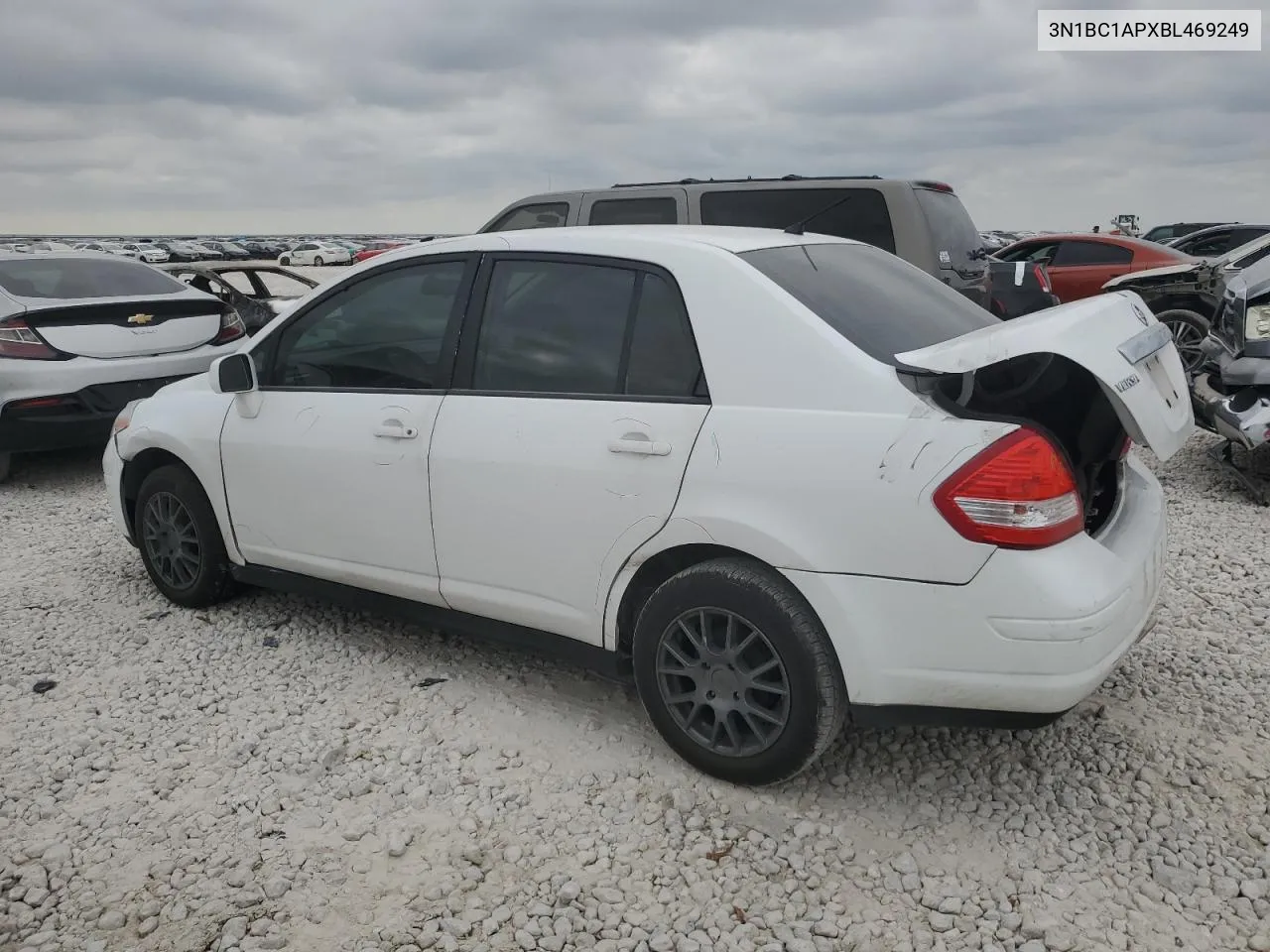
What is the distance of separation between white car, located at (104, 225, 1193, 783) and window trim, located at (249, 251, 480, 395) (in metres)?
0.01

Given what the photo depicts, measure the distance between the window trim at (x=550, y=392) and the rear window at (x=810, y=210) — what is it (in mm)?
4345

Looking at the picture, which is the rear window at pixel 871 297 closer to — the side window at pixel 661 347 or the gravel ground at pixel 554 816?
the side window at pixel 661 347

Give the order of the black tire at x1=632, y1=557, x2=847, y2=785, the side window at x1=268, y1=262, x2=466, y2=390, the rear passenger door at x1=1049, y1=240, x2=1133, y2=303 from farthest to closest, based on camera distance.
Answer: the rear passenger door at x1=1049, y1=240, x2=1133, y2=303
the side window at x1=268, y1=262, x2=466, y2=390
the black tire at x1=632, y1=557, x2=847, y2=785

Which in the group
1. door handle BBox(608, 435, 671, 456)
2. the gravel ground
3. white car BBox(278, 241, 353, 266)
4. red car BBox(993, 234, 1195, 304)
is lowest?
the gravel ground

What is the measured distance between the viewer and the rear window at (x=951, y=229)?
7.47 meters

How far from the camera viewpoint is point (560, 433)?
10.4ft

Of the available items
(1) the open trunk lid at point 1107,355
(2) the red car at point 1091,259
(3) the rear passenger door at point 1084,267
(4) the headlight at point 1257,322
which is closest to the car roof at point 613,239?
(1) the open trunk lid at point 1107,355

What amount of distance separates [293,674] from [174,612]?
102 centimetres

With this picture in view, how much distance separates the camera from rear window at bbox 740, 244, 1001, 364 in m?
2.93

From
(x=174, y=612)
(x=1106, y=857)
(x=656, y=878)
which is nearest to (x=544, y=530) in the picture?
(x=656, y=878)

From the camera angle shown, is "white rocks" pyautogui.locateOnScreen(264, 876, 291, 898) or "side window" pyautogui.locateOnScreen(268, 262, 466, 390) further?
"side window" pyautogui.locateOnScreen(268, 262, 466, 390)

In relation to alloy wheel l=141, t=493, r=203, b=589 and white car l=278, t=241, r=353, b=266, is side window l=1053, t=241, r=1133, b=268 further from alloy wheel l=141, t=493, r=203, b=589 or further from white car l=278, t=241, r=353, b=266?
white car l=278, t=241, r=353, b=266

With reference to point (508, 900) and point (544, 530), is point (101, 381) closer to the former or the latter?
point (544, 530)

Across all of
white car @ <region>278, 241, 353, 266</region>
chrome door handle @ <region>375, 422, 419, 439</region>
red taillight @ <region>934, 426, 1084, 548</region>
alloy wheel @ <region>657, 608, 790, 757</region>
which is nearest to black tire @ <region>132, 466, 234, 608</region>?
chrome door handle @ <region>375, 422, 419, 439</region>
